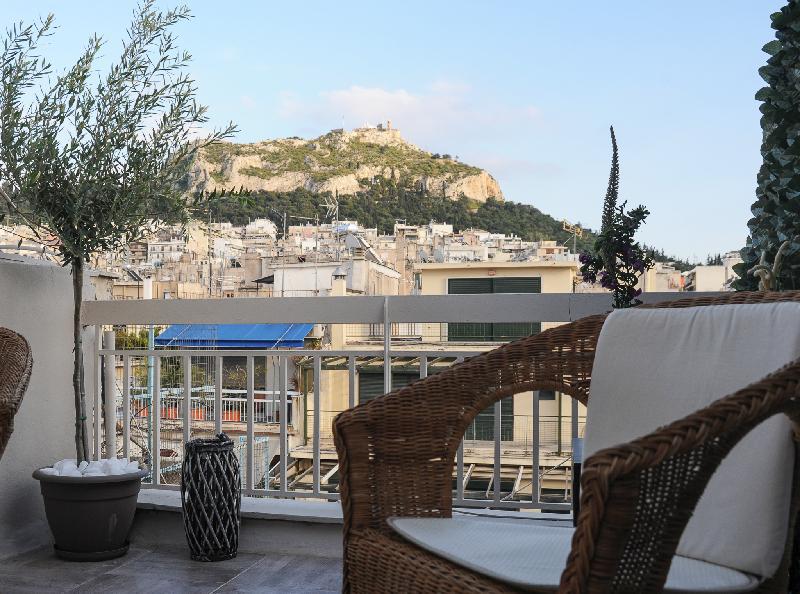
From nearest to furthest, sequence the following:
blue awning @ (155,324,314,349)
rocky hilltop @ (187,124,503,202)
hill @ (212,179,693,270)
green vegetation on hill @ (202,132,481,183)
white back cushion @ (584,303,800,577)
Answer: white back cushion @ (584,303,800,577) → blue awning @ (155,324,314,349) → hill @ (212,179,693,270) → rocky hilltop @ (187,124,503,202) → green vegetation on hill @ (202,132,481,183)

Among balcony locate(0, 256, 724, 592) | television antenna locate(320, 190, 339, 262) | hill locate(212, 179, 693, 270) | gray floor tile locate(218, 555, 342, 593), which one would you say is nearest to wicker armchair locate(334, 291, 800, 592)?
balcony locate(0, 256, 724, 592)

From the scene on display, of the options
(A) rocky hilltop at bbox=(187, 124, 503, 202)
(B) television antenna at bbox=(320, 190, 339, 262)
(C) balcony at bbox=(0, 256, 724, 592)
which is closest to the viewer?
(C) balcony at bbox=(0, 256, 724, 592)

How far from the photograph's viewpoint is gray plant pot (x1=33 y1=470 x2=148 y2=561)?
9.17ft

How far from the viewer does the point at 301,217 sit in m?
30.6

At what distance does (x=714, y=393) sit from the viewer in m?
1.60

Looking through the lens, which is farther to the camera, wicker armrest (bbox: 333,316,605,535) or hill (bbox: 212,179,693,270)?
hill (bbox: 212,179,693,270)

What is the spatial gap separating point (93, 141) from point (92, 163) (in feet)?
0.33

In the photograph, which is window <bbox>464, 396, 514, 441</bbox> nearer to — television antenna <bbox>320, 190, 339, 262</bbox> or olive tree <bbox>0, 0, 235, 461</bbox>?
olive tree <bbox>0, 0, 235, 461</bbox>

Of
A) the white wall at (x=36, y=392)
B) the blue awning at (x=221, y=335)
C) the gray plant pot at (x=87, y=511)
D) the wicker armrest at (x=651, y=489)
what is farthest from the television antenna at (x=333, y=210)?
the wicker armrest at (x=651, y=489)

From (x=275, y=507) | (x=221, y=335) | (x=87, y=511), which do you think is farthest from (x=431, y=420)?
(x=221, y=335)

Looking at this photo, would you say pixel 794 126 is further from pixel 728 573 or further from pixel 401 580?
pixel 401 580

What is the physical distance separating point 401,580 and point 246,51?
79.4 feet

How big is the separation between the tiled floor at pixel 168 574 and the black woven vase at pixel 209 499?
0.06 m

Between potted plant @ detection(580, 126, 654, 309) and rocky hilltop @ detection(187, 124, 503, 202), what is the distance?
27817 millimetres
